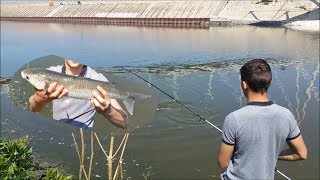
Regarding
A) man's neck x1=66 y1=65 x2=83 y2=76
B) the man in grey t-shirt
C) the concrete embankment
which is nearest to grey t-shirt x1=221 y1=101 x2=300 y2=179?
the man in grey t-shirt

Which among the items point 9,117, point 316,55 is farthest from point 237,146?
point 316,55

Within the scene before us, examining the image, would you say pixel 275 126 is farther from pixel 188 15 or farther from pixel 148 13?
pixel 148 13

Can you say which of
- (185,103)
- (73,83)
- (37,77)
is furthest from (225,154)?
(185,103)

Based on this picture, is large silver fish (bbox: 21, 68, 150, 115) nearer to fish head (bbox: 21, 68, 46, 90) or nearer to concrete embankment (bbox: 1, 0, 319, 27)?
fish head (bbox: 21, 68, 46, 90)

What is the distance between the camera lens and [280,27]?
60.2 meters

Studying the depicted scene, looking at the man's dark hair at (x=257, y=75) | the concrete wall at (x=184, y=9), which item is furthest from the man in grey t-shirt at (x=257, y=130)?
the concrete wall at (x=184, y=9)

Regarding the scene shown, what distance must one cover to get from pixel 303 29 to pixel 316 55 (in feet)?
87.7

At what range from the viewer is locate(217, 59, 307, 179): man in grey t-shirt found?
3902mm

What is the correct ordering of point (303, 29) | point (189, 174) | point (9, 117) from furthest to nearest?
1. point (303, 29)
2. point (9, 117)
3. point (189, 174)

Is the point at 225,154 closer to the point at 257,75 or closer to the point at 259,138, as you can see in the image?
the point at 259,138

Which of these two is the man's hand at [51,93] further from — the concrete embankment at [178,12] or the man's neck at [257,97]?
the concrete embankment at [178,12]

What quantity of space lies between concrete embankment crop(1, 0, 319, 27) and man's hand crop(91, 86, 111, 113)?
2401 inches

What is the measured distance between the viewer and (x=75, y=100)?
4.91 m

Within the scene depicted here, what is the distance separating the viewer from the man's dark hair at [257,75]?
390cm
